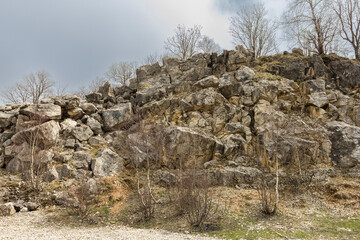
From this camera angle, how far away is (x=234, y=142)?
1585 centimetres

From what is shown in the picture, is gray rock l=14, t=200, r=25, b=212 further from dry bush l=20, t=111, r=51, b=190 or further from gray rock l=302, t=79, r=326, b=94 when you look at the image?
gray rock l=302, t=79, r=326, b=94

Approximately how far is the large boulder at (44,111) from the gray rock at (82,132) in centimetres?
221

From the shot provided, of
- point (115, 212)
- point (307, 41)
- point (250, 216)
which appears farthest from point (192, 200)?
point (307, 41)

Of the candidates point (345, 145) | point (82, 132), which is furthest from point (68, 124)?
point (345, 145)

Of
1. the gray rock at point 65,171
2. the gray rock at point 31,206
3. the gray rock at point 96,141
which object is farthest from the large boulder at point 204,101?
the gray rock at point 31,206

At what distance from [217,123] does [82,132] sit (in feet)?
37.4

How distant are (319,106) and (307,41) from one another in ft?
41.3

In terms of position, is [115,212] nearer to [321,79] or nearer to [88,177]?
[88,177]

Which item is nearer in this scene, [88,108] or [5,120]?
[5,120]

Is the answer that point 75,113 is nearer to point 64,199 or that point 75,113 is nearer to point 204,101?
point 64,199

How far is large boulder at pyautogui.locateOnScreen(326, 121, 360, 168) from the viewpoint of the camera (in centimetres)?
1397

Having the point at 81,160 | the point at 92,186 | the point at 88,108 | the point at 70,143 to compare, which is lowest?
the point at 92,186

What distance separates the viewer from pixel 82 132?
17641 mm

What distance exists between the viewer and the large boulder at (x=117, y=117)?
18844 mm
